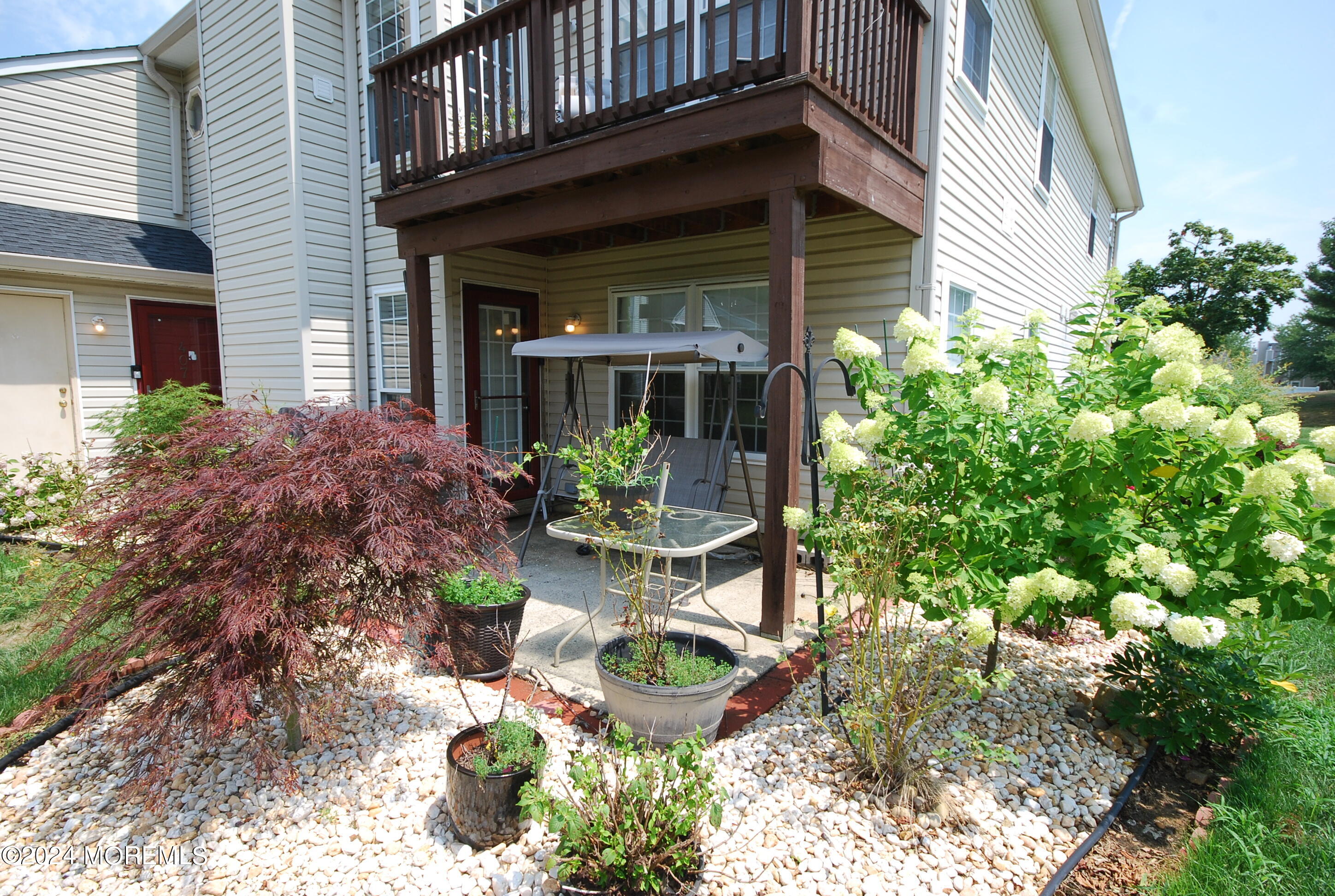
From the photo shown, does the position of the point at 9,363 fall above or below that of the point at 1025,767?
above

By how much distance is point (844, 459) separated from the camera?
244 cm

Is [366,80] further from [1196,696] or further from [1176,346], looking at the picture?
[1196,696]

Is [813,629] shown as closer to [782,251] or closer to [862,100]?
[782,251]

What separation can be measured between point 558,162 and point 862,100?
192 cm

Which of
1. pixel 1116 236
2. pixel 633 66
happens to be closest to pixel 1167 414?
pixel 633 66

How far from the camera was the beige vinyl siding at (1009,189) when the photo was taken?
502 centimetres

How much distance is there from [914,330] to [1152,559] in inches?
45.3

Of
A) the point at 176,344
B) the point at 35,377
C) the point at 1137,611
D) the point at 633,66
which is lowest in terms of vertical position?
the point at 1137,611

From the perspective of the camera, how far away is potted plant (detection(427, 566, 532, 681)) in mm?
3188

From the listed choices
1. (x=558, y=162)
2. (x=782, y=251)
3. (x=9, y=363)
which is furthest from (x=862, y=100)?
(x=9, y=363)

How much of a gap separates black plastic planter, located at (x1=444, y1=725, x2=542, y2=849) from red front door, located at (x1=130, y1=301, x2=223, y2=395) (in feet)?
27.1

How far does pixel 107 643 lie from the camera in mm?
2221

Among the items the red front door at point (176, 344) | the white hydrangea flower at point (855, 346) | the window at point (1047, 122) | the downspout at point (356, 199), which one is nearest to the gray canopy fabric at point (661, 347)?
the white hydrangea flower at point (855, 346)

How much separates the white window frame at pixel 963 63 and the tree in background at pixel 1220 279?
18.4 meters
